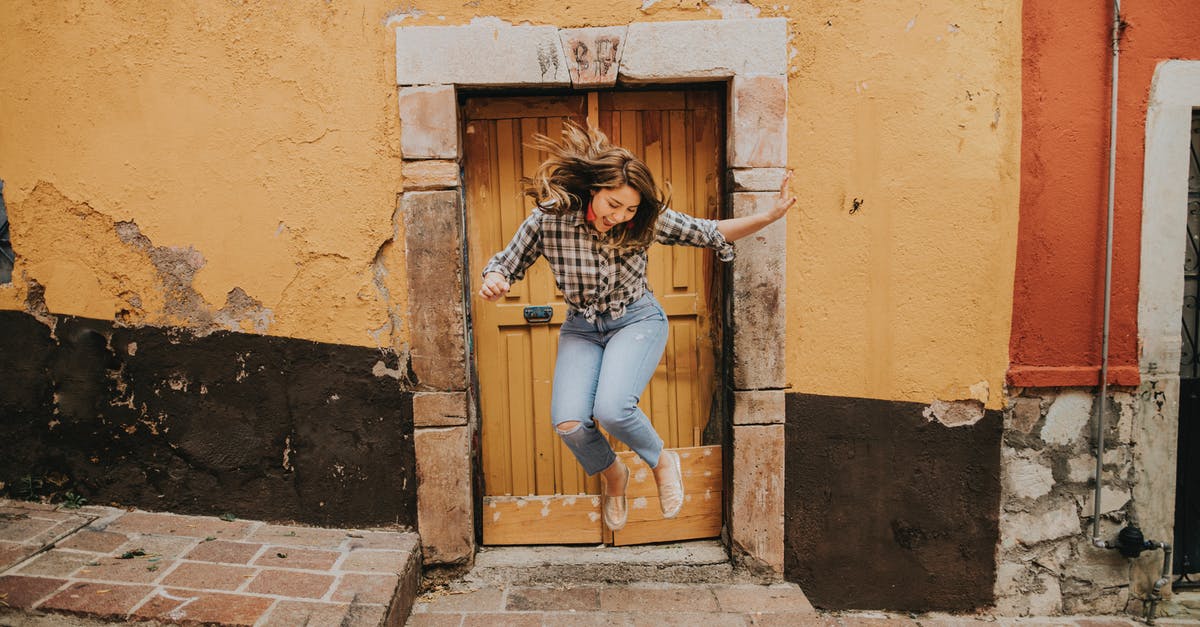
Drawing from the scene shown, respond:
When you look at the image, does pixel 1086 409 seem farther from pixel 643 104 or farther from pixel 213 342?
pixel 213 342

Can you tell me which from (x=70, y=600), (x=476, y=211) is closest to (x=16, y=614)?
(x=70, y=600)

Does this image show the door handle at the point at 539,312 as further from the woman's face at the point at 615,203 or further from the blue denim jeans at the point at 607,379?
the woman's face at the point at 615,203

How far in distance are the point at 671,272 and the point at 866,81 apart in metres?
1.29

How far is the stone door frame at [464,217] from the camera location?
11.1 feet

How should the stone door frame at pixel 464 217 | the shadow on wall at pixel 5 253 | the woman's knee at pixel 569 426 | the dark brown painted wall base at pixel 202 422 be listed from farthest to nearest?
the shadow on wall at pixel 5 253, the dark brown painted wall base at pixel 202 422, the stone door frame at pixel 464 217, the woman's knee at pixel 569 426

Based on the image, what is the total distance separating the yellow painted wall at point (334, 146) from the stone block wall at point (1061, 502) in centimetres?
76

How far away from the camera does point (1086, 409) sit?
3.64m

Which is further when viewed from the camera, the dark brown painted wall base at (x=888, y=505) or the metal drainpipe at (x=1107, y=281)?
the dark brown painted wall base at (x=888, y=505)

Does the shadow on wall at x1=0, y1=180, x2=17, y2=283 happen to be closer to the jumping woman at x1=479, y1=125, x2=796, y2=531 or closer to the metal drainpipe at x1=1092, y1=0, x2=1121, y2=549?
the jumping woman at x1=479, y1=125, x2=796, y2=531

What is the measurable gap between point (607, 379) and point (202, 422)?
211 centimetres

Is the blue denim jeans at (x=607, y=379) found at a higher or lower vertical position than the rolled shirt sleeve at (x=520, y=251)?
lower

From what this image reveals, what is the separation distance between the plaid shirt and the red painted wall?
176 centimetres

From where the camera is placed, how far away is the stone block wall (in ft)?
11.9

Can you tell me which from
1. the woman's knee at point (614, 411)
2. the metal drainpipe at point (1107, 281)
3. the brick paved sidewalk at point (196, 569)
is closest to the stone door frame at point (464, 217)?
the brick paved sidewalk at point (196, 569)
